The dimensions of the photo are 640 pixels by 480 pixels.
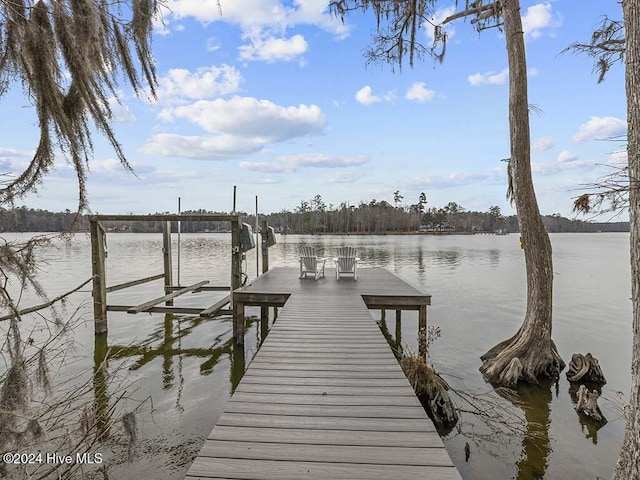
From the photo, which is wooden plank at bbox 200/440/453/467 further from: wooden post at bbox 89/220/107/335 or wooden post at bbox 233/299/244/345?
wooden post at bbox 89/220/107/335

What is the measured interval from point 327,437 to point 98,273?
708cm

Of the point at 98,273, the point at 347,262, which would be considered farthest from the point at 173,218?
the point at 347,262

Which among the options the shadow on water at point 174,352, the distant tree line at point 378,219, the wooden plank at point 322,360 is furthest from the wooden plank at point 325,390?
the distant tree line at point 378,219

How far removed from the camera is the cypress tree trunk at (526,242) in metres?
5.94

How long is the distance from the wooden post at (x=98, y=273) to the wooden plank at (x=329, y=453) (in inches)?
243

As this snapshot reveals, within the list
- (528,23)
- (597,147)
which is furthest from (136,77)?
(528,23)

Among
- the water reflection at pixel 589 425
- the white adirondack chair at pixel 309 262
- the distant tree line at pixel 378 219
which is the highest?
the distant tree line at pixel 378 219

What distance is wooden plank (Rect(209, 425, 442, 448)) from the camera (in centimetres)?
226

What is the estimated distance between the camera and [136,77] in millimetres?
2102

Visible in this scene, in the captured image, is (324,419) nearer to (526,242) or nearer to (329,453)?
(329,453)

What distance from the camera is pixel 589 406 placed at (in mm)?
4777

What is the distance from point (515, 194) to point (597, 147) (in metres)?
3.97

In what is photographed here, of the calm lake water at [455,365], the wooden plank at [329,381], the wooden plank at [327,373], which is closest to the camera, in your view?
the wooden plank at [329,381]

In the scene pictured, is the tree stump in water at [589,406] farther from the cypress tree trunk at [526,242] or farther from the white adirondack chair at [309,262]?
the white adirondack chair at [309,262]
